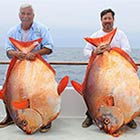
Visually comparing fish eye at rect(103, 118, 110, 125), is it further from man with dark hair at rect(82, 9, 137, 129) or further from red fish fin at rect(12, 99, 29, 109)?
red fish fin at rect(12, 99, 29, 109)

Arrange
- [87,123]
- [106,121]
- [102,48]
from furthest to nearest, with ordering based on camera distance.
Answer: [87,123]
[102,48]
[106,121]

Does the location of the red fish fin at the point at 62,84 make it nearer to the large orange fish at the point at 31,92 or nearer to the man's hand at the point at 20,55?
the large orange fish at the point at 31,92

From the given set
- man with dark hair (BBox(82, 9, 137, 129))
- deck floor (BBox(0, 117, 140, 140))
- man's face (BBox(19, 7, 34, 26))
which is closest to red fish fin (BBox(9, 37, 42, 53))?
man's face (BBox(19, 7, 34, 26))

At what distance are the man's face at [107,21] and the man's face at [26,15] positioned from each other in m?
0.67

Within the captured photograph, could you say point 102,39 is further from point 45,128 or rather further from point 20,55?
point 45,128

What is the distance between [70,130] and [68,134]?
0.41 ft

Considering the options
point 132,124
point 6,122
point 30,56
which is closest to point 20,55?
point 30,56

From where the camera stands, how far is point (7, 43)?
359 cm

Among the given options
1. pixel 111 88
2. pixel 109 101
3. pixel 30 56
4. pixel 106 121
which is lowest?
pixel 106 121

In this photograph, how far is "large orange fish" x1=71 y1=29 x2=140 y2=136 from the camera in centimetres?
331

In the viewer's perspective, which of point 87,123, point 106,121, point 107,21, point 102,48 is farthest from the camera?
point 87,123

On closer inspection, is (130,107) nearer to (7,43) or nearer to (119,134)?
(119,134)

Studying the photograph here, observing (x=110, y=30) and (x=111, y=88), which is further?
(x=110, y=30)

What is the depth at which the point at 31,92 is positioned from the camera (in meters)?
3.38
